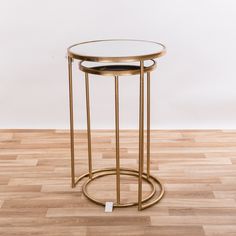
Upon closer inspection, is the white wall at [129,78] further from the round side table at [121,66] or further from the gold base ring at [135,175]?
the round side table at [121,66]

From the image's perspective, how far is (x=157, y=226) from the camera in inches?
76.2

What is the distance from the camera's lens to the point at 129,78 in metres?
3.04

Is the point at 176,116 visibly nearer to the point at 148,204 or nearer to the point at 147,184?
the point at 147,184

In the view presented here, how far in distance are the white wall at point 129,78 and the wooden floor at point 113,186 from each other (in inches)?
5.3

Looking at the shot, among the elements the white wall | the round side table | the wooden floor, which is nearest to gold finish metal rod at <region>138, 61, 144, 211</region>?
the round side table

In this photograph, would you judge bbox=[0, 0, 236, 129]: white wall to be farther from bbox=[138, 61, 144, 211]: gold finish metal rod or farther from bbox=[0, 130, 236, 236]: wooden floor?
bbox=[138, 61, 144, 211]: gold finish metal rod

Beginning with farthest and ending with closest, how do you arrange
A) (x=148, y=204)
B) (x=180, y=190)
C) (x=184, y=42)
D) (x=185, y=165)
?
(x=184, y=42)
(x=185, y=165)
(x=180, y=190)
(x=148, y=204)

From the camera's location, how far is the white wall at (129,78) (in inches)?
114

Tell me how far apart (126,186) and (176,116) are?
964 mm

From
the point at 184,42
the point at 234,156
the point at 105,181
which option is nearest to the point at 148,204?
the point at 105,181

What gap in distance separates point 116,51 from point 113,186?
757 mm

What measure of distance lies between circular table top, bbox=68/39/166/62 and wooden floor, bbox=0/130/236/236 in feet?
2.34

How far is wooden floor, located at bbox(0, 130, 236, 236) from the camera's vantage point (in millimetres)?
1941

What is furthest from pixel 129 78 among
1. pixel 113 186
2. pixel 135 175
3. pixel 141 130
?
pixel 141 130
